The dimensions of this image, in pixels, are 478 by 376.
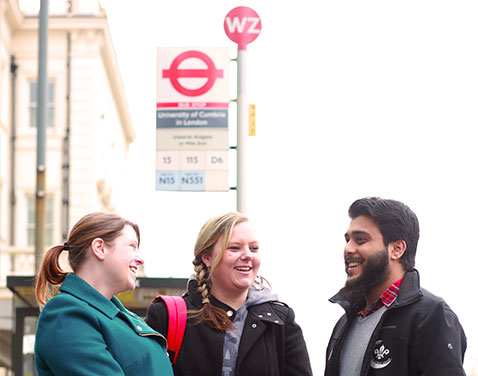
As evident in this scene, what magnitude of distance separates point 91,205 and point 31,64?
5.49 m

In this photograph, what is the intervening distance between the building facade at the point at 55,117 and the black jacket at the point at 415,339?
1150 inches

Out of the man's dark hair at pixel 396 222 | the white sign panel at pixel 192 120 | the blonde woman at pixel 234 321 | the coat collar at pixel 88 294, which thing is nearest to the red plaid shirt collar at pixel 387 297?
the man's dark hair at pixel 396 222

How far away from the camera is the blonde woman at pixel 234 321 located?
5.53 m

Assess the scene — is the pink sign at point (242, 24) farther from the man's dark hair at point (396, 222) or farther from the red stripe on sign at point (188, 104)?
the man's dark hair at point (396, 222)

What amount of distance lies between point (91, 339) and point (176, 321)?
1272mm

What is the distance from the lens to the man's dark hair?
5668mm

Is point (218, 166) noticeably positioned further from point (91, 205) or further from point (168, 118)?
point (91, 205)

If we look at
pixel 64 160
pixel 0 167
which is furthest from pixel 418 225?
pixel 64 160

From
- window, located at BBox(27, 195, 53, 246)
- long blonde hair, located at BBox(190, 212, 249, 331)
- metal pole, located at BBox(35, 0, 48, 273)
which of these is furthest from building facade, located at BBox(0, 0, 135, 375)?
long blonde hair, located at BBox(190, 212, 249, 331)

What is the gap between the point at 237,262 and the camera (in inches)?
220

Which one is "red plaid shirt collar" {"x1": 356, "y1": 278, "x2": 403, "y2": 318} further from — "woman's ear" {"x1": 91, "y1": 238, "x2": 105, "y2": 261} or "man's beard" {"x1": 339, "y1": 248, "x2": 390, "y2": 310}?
"woman's ear" {"x1": 91, "y1": 238, "x2": 105, "y2": 261}

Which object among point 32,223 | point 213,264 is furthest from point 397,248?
point 32,223

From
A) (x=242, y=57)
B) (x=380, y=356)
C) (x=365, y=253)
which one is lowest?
(x=380, y=356)

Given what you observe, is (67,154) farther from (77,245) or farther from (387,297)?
(77,245)
